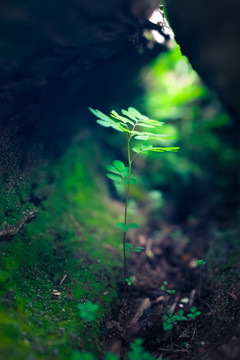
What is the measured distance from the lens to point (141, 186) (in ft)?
17.9

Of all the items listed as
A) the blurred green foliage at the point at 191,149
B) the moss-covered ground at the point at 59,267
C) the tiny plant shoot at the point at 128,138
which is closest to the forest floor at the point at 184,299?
the moss-covered ground at the point at 59,267

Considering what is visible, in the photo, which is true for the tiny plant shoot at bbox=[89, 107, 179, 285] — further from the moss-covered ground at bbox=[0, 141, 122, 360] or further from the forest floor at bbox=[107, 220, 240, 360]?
the moss-covered ground at bbox=[0, 141, 122, 360]

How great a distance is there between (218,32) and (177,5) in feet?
1.79

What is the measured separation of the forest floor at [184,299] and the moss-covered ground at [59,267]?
29 cm

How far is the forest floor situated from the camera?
2.06 metres

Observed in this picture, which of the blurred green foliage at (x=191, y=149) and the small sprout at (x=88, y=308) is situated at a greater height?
the small sprout at (x=88, y=308)

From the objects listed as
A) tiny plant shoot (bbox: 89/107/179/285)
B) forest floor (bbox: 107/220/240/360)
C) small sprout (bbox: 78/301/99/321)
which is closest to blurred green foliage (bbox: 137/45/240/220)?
forest floor (bbox: 107/220/240/360)

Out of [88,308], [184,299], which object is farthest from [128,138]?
[184,299]

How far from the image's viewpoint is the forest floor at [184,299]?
206 centimetres

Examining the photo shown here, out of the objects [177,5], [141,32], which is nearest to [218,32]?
[177,5]

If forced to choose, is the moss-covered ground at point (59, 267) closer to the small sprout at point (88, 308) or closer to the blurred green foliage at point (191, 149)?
the small sprout at point (88, 308)

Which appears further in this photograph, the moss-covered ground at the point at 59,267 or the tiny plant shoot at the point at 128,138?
the tiny plant shoot at the point at 128,138

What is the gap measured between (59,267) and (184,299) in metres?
1.50

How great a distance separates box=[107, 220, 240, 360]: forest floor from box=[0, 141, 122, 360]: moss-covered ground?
286mm
